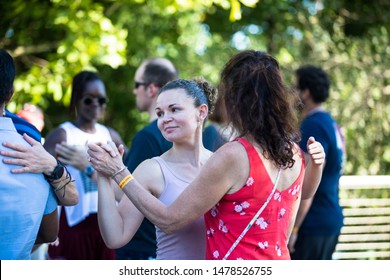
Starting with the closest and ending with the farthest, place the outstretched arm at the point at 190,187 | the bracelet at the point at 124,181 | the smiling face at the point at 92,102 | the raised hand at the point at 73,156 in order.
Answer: the outstretched arm at the point at 190,187
the bracelet at the point at 124,181
the raised hand at the point at 73,156
the smiling face at the point at 92,102

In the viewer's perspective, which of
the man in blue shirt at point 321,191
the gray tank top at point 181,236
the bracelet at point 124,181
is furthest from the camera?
the man in blue shirt at point 321,191

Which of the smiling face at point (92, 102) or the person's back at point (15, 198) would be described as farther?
the smiling face at point (92, 102)

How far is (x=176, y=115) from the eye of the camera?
10.3 ft

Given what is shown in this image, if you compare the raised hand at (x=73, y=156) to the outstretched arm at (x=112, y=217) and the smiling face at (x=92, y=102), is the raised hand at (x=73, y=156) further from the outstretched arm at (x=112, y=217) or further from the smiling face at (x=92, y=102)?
the outstretched arm at (x=112, y=217)

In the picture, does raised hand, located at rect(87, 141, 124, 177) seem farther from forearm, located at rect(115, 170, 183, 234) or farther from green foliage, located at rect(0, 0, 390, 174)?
green foliage, located at rect(0, 0, 390, 174)

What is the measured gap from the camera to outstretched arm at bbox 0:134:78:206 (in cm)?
273

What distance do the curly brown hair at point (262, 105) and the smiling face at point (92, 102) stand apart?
249cm

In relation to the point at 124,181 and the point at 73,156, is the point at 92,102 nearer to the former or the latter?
the point at 73,156

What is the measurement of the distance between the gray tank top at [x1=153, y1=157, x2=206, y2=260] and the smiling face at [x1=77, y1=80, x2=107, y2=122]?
2.19 m

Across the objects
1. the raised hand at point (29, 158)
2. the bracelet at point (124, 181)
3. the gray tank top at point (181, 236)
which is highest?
the raised hand at point (29, 158)

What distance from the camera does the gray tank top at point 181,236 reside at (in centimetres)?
306

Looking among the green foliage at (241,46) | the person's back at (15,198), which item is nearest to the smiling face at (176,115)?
the person's back at (15,198)
